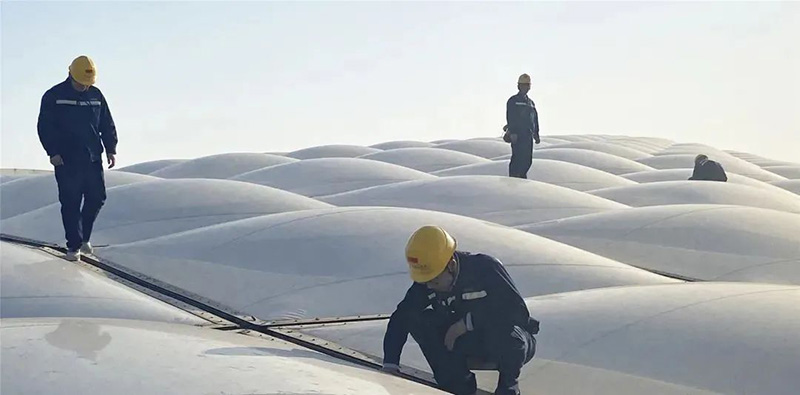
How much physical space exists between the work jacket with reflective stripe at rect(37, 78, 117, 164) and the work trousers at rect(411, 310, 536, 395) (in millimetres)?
3230

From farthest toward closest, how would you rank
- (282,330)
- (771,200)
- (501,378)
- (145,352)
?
(771,200) < (282,330) < (501,378) < (145,352)

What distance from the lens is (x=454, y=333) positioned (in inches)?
200

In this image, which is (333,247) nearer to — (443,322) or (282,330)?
(282,330)

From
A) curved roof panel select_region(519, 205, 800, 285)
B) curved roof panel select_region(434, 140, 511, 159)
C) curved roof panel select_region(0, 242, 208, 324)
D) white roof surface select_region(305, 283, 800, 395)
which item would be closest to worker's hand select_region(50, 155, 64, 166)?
curved roof panel select_region(0, 242, 208, 324)

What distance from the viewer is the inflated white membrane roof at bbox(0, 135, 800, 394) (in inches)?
176

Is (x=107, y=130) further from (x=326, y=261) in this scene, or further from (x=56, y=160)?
(x=326, y=261)

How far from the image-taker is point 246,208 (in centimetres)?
1088

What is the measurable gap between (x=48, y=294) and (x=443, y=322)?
2790mm

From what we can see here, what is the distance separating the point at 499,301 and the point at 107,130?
372 centimetres

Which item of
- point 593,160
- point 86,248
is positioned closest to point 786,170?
point 593,160

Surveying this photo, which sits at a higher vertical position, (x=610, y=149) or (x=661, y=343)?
(x=661, y=343)

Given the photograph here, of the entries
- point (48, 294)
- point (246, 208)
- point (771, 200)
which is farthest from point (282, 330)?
point (771, 200)

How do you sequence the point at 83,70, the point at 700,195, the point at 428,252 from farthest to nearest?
1. the point at 700,195
2. the point at 83,70
3. the point at 428,252

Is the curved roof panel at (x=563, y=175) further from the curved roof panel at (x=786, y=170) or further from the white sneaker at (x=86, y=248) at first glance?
the curved roof panel at (x=786, y=170)
